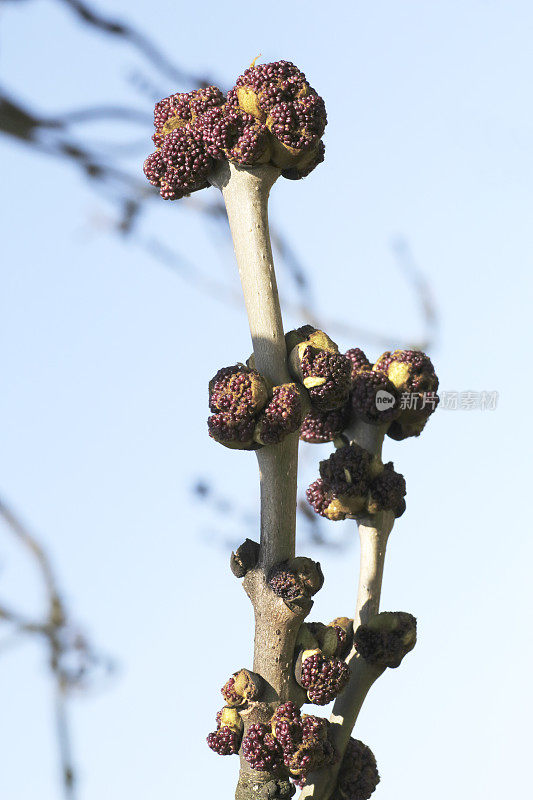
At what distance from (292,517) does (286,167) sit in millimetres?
468

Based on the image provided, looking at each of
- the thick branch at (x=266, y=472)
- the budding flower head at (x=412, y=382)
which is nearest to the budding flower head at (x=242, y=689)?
the thick branch at (x=266, y=472)

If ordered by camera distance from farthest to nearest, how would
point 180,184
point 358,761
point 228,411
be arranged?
point 358,761, point 180,184, point 228,411

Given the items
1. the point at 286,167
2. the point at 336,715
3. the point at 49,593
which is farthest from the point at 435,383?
the point at 49,593

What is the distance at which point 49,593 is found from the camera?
1452 mm

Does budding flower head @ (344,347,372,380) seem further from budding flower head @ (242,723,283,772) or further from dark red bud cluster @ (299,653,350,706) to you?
budding flower head @ (242,723,283,772)

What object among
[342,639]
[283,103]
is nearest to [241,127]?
[283,103]

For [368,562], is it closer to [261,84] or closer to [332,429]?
[332,429]

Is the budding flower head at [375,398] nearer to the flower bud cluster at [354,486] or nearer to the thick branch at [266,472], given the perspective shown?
the flower bud cluster at [354,486]

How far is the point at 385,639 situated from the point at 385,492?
0.70 feet

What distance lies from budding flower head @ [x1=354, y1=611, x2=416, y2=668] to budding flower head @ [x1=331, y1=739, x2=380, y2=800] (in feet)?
0.44

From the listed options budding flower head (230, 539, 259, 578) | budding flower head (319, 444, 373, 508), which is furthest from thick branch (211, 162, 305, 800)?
budding flower head (319, 444, 373, 508)

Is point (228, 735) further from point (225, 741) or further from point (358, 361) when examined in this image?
point (358, 361)

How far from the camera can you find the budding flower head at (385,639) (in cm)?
153

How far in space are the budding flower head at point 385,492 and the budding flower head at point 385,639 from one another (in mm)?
160
